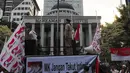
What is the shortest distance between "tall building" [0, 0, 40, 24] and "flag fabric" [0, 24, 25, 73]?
86.7m

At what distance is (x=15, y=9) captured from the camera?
321 ft

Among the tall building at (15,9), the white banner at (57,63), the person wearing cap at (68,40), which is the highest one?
the tall building at (15,9)

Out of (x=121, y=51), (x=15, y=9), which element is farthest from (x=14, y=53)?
(x=15, y=9)

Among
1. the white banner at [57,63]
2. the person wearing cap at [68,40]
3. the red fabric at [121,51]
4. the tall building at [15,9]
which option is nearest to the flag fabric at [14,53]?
the white banner at [57,63]

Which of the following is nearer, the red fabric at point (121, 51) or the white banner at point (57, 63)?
the white banner at point (57, 63)

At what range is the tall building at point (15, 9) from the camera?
9519 cm

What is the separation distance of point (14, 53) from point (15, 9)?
3660 inches

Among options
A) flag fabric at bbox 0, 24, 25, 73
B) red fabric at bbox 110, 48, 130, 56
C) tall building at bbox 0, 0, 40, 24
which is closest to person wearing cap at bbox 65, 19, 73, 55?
red fabric at bbox 110, 48, 130, 56

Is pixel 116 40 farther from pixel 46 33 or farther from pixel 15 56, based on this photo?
pixel 46 33

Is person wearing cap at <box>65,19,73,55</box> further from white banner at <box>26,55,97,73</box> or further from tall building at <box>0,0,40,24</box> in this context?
tall building at <box>0,0,40,24</box>

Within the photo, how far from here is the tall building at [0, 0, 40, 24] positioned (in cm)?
9519

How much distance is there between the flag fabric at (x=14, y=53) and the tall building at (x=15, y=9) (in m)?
86.7

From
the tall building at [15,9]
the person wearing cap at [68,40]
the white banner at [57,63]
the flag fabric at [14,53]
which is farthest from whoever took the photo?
the tall building at [15,9]

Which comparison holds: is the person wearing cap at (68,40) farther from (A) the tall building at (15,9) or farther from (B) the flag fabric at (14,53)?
(A) the tall building at (15,9)
